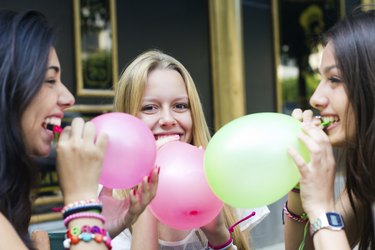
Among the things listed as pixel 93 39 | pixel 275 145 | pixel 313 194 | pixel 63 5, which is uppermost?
pixel 63 5

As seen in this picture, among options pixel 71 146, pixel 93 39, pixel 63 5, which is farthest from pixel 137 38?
pixel 71 146

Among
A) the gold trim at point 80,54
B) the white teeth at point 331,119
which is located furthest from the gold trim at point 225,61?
the white teeth at point 331,119

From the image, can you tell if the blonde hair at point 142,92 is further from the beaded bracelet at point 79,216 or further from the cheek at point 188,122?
the beaded bracelet at point 79,216

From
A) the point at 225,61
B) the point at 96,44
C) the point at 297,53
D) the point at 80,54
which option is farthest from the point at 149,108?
the point at 297,53

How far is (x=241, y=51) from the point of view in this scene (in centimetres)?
601

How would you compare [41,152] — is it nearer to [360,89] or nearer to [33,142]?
[33,142]

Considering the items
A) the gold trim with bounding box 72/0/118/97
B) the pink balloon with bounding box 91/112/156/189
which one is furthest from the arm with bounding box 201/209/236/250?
the gold trim with bounding box 72/0/118/97

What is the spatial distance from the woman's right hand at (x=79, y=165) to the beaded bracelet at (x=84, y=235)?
9 cm

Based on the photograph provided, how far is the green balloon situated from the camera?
58.7 inches

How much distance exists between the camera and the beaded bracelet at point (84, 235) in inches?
54.7

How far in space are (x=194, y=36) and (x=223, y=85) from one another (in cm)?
66

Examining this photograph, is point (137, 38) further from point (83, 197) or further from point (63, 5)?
point (83, 197)

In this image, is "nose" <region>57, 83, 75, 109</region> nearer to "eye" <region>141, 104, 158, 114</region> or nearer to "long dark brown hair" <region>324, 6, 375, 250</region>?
"eye" <region>141, 104, 158, 114</region>

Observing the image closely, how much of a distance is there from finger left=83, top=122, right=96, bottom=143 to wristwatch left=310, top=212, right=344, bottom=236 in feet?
2.35
